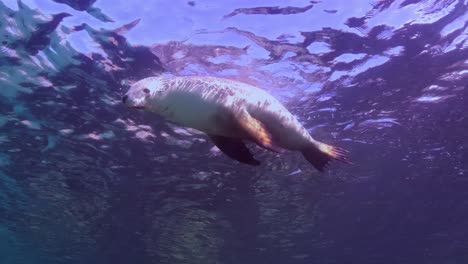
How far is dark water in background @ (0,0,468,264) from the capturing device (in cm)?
885

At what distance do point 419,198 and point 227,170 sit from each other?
11.7 m

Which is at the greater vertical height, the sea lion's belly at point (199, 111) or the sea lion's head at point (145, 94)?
the sea lion's head at point (145, 94)

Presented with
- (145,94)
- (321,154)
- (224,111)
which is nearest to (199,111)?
(224,111)

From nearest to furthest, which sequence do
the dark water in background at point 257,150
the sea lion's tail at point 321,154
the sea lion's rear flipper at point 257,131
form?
the sea lion's rear flipper at point 257,131
the sea lion's tail at point 321,154
the dark water in background at point 257,150

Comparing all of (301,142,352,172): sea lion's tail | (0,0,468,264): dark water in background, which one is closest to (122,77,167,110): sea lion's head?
(301,142,352,172): sea lion's tail

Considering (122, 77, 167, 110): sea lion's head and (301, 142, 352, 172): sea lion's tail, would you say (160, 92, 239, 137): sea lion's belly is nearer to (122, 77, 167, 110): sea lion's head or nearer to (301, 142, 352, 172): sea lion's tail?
(122, 77, 167, 110): sea lion's head

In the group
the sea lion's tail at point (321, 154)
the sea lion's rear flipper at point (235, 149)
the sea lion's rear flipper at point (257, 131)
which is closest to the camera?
the sea lion's rear flipper at point (257, 131)

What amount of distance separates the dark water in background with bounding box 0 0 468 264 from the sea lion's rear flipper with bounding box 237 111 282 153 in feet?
18.4

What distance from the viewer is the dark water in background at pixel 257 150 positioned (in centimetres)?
885

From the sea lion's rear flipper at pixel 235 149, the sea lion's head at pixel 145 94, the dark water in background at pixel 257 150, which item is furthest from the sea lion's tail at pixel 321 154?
the dark water in background at pixel 257 150

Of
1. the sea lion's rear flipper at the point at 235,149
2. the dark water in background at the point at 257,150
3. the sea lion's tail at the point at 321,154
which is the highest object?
the sea lion's rear flipper at the point at 235,149

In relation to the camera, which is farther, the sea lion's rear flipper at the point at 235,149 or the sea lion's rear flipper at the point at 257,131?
the sea lion's rear flipper at the point at 235,149

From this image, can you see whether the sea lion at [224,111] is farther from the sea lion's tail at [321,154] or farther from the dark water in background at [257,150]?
the dark water in background at [257,150]

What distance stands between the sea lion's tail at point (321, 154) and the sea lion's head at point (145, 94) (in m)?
1.45
